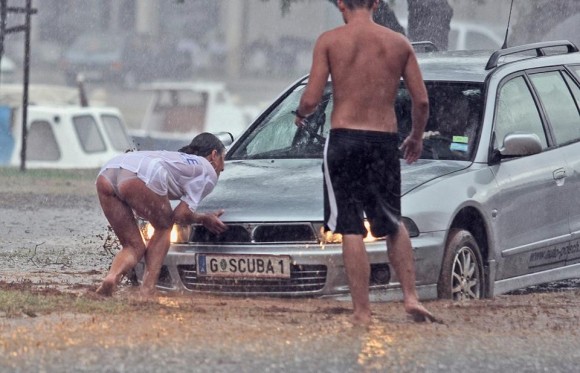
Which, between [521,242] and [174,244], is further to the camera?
[521,242]

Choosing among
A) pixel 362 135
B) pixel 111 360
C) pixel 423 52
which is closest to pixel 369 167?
pixel 362 135

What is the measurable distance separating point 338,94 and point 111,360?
6.30 feet

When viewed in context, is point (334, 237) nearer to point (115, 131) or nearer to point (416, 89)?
point (416, 89)

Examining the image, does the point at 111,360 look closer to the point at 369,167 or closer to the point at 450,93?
the point at 369,167

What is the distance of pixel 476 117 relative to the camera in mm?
9406

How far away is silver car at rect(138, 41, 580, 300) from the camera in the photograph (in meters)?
8.38

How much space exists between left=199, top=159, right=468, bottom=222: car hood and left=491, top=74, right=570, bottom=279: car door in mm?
386

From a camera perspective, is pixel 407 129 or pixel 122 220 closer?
pixel 122 220

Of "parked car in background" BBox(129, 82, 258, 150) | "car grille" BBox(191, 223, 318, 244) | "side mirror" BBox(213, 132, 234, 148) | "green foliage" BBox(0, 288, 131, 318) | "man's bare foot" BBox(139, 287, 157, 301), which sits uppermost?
"side mirror" BBox(213, 132, 234, 148)

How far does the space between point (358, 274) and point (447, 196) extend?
1.15 m

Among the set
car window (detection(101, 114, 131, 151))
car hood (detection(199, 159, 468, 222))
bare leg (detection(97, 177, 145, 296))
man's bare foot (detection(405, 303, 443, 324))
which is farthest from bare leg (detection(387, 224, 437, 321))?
car window (detection(101, 114, 131, 151))

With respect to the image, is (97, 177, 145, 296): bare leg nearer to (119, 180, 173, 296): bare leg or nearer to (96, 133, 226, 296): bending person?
(96, 133, 226, 296): bending person

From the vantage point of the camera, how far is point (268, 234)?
8.41 m

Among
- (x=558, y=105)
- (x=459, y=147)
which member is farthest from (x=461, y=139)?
(x=558, y=105)
